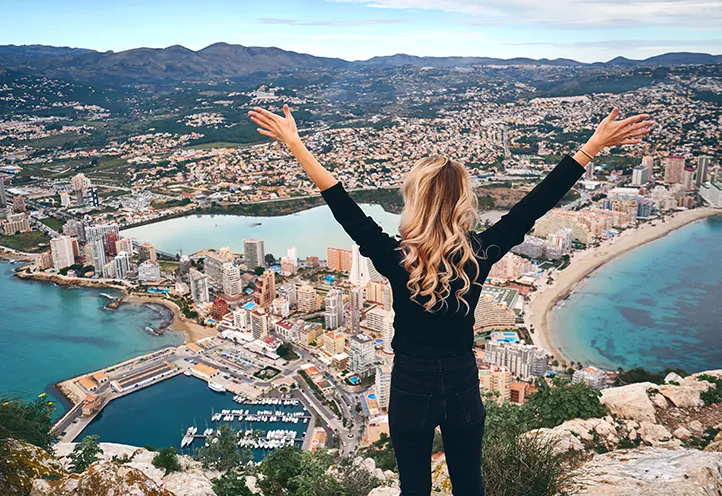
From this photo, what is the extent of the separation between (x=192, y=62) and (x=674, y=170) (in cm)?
3333

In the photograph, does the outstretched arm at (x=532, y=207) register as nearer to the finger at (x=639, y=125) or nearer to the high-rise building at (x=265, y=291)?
the finger at (x=639, y=125)

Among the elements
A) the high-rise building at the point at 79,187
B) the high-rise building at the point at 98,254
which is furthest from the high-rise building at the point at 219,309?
the high-rise building at the point at 79,187

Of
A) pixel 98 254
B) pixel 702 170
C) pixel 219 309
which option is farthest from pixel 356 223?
pixel 702 170

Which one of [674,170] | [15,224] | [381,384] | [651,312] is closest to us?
[381,384]

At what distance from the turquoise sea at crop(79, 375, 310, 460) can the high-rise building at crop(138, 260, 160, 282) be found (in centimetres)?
408

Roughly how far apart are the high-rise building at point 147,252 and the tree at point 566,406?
32.0 ft

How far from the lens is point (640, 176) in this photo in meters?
14.9

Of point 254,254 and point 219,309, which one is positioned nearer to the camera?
point 219,309

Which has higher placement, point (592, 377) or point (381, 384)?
point (592, 377)

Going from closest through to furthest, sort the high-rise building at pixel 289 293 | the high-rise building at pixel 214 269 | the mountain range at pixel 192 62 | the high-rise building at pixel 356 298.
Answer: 1. the high-rise building at pixel 356 298
2. the high-rise building at pixel 289 293
3. the high-rise building at pixel 214 269
4. the mountain range at pixel 192 62

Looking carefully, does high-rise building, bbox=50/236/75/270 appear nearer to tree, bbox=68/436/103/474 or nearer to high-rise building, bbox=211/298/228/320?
high-rise building, bbox=211/298/228/320

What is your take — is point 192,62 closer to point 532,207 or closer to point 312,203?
point 312,203

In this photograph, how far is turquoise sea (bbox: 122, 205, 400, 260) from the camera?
11.6 m

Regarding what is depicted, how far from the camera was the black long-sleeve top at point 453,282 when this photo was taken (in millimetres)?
514
